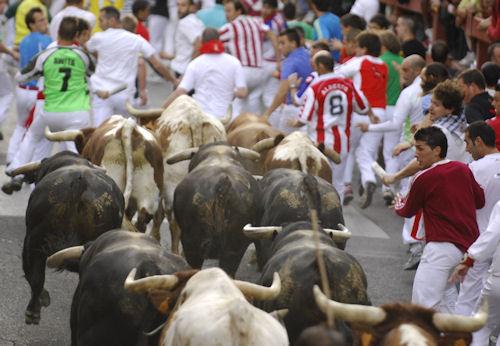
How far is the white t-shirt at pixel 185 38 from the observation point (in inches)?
845

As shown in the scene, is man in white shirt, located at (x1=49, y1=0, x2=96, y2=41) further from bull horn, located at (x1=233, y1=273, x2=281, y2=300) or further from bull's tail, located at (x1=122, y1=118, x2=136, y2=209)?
bull horn, located at (x1=233, y1=273, x2=281, y2=300)

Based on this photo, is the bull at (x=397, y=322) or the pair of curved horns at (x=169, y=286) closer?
the bull at (x=397, y=322)

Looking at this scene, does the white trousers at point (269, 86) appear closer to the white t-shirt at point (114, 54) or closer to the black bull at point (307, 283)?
the white t-shirt at point (114, 54)

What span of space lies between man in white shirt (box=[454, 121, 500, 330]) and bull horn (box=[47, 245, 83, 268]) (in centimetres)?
298

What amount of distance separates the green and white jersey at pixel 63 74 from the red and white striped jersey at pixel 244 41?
4518mm

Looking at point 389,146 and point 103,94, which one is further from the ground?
point 103,94

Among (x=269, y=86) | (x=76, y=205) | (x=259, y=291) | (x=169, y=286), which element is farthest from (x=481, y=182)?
(x=269, y=86)

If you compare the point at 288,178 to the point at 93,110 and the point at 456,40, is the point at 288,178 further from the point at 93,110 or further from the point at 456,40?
the point at 456,40

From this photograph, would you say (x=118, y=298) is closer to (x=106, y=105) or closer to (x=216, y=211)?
(x=216, y=211)

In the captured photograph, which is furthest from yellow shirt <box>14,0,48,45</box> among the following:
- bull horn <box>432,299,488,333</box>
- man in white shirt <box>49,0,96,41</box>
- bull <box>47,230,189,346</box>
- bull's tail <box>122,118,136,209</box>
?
bull horn <box>432,299,488,333</box>

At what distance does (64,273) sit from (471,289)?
4.26m

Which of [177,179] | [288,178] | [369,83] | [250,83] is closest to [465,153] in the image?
[288,178]

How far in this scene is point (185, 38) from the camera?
21.7 meters

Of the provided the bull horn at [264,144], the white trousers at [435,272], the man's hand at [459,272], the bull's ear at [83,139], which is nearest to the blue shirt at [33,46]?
the bull's ear at [83,139]
